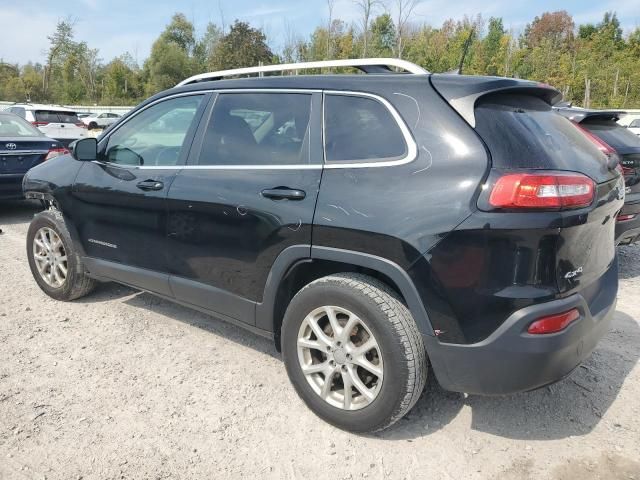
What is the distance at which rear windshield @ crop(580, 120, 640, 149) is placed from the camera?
17.0ft

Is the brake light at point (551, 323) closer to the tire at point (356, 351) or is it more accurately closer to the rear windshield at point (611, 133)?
the tire at point (356, 351)

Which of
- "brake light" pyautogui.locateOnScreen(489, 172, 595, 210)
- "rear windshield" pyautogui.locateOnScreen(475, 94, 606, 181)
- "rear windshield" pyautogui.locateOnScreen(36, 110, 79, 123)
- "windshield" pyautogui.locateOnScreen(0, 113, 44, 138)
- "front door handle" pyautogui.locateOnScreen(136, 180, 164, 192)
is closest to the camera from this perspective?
"brake light" pyautogui.locateOnScreen(489, 172, 595, 210)

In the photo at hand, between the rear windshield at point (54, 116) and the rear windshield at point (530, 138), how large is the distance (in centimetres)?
1541

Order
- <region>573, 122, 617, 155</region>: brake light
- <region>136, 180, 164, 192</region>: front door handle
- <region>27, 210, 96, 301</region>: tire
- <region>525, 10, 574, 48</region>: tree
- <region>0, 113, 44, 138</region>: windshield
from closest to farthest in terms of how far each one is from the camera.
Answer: <region>573, 122, 617, 155</region>: brake light, <region>136, 180, 164, 192</region>: front door handle, <region>27, 210, 96, 301</region>: tire, <region>0, 113, 44, 138</region>: windshield, <region>525, 10, 574, 48</region>: tree

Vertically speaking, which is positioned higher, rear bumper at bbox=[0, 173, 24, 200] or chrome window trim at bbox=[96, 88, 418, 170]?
chrome window trim at bbox=[96, 88, 418, 170]

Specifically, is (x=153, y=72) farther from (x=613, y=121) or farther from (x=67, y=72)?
(x=613, y=121)

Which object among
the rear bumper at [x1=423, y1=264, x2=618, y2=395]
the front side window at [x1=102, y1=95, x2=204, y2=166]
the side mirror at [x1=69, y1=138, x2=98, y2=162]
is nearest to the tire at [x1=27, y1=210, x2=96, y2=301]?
the side mirror at [x1=69, y1=138, x2=98, y2=162]

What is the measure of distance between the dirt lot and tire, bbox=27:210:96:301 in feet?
1.58

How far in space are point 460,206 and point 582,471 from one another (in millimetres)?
1372

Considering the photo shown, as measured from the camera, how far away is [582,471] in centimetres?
241

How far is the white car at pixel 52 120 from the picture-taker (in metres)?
14.6

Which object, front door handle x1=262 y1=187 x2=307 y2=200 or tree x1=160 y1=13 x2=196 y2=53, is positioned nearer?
front door handle x1=262 y1=187 x2=307 y2=200

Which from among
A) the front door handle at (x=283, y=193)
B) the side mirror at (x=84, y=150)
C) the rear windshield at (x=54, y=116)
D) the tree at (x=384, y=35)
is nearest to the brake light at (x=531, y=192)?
the front door handle at (x=283, y=193)

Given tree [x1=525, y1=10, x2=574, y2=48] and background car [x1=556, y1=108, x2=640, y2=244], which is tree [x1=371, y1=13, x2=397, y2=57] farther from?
background car [x1=556, y1=108, x2=640, y2=244]
